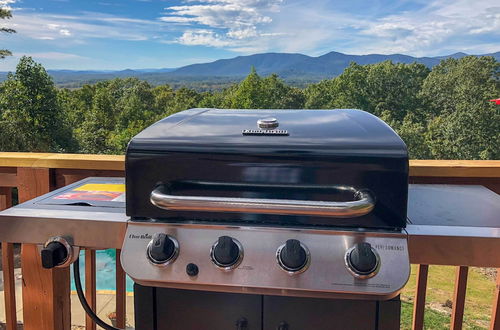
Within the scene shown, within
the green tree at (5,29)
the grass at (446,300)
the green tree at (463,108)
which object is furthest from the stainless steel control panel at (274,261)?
the green tree at (463,108)

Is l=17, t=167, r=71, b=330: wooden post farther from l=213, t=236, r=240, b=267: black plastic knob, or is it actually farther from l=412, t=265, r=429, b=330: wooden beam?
l=412, t=265, r=429, b=330: wooden beam

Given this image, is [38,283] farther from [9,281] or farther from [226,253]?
[226,253]

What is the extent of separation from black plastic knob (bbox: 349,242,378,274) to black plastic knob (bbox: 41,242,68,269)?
636 mm

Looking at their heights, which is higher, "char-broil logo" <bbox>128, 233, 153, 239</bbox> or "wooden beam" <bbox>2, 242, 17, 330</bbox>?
"char-broil logo" <bbox>128, 233, 153, 239</bbox>

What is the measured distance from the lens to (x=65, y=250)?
94cm

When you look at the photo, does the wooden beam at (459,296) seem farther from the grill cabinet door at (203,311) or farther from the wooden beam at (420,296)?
the grill cabinet door at (203,311)

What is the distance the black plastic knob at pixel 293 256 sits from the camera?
2.57 ft

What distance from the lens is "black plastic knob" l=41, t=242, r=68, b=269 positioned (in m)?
0.89

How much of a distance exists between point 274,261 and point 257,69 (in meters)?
28.9

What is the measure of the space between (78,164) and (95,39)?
1804 inches

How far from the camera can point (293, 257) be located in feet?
2.57

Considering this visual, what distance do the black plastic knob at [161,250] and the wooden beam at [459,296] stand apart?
1.01m

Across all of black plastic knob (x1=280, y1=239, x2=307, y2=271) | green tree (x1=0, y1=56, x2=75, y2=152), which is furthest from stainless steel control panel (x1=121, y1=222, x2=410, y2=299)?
green tree (x1=0, y1=56, x2=75, y2=152)

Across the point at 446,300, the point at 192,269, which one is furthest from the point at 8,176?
the point at 446,300
